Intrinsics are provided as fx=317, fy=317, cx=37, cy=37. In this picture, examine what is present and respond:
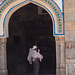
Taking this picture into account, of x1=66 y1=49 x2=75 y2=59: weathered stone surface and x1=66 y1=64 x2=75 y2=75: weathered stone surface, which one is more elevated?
x1=66 y1=49 x2=75 y2=59: weathered stone surface

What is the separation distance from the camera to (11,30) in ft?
44.1

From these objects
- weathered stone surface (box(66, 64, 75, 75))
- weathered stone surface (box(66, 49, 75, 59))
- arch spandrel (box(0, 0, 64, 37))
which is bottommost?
weathered stone surface (box(66, 64, 75, 75))

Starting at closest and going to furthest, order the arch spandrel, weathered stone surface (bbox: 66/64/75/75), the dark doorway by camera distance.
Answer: weathered stone surface (bbox: 66/64/75/75) → the arch spandrel → the dark doorway

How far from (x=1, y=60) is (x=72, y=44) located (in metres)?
2.39

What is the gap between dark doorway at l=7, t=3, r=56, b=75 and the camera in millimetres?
13367

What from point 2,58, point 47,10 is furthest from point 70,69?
point 2,58

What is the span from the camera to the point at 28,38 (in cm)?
1348

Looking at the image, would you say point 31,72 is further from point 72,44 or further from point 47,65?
point 72,44

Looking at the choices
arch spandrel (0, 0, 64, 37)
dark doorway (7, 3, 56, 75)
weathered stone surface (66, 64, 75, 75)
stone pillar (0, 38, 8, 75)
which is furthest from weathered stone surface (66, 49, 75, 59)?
dark doorway (7, 3, 56, 75)

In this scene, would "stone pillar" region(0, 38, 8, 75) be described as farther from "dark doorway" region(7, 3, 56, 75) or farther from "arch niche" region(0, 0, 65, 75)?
"dark doorway" region(7, 3, 56, 75)

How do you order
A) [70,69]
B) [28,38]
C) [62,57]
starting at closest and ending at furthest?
[70,69] < [62,57] < [28,38]

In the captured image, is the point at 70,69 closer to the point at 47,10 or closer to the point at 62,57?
the point at 62,57

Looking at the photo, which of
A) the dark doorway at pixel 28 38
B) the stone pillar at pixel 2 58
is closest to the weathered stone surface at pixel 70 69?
the stone pillar at pixel 2 58

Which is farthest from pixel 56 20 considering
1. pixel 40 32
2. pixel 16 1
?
pixel 40 32
